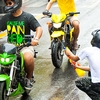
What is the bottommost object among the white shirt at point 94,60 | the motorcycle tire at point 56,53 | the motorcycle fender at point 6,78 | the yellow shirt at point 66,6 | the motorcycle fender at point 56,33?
the motorcycle tire at point 56,53

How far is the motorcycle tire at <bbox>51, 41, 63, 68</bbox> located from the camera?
287 inches

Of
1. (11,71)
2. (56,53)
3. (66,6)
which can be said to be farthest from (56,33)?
(11,71)

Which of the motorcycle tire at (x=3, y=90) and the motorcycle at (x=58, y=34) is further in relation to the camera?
the motorcycle at (x=58, y=34)

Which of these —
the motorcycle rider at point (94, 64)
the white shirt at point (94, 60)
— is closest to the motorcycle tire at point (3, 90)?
the motorcycle rider at point (94, 64)

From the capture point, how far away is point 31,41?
5.33 meters

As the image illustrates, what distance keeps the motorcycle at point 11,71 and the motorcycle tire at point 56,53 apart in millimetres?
1889

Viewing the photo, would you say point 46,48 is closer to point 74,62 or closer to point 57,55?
point 57,55

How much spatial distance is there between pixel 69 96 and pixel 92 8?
11471mm

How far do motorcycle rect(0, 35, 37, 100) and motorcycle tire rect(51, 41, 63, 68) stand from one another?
1889 mm

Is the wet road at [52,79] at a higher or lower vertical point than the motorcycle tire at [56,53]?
lower

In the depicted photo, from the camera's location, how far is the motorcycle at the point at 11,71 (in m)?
4.89

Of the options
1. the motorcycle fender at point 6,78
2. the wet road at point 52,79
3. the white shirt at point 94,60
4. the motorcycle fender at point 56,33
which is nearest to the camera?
the white shirt at point 94,60

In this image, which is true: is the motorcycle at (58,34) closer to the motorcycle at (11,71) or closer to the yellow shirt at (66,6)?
the yellow shirt at (66,6)

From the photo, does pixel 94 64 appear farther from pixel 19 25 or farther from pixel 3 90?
pixel 19 25
